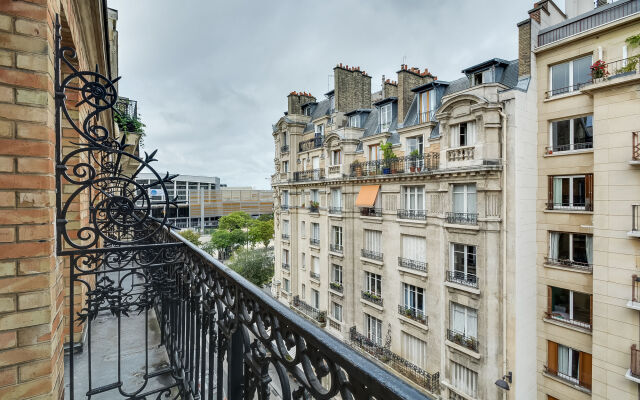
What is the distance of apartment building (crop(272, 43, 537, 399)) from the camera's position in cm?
1135

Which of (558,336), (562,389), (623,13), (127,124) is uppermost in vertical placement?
(623,13)

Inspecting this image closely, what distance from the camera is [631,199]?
923 cm

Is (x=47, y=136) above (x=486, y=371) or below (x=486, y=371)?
above

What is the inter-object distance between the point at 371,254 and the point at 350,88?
1117 cm

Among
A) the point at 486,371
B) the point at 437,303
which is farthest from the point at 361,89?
the point at 486,371

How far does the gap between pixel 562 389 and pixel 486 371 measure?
8.46 feet

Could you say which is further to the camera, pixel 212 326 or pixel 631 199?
pixel 631 199

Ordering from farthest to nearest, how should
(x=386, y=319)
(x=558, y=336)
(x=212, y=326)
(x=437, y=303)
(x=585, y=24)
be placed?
(x=386, y=319) → (x=437, y=303) → (x=558, y=336) → (x=585, y=24) → (x=212, y=326)

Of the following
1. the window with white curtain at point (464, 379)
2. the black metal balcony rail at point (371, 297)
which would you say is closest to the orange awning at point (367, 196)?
the black metal balcony rail at point (371, 297)

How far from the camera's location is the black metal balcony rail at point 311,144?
2162 cm

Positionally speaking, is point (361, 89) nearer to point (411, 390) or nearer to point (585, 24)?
point (585, 24)

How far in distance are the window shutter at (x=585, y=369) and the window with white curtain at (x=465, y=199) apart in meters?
5.92

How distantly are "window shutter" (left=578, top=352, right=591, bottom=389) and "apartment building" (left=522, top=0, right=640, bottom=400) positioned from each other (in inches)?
1.2

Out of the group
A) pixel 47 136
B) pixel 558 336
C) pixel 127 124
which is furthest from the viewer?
pixel 558 336
